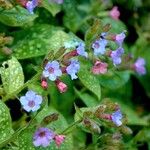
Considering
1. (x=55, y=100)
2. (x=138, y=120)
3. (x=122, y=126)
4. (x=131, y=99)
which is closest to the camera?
(x=122, y=126)

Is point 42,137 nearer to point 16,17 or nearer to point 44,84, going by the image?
point 44,84

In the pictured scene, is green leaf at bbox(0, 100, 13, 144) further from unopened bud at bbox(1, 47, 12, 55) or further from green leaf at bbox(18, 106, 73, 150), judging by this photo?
unopened bud at bbox(1, 47, 12, 55)

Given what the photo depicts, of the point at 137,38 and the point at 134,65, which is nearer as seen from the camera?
the point at 134,65

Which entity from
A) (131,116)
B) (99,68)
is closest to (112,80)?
(131,116)

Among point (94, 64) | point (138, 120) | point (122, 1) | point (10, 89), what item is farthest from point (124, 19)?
point (10, 89)

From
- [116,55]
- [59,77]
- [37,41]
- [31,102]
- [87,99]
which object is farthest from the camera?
[87,99]

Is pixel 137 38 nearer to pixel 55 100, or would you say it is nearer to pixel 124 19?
pixel 124 19

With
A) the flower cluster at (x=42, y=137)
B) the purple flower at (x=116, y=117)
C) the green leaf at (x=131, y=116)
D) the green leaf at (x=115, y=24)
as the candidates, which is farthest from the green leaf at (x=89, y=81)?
the green leaf at (x=115, y=24)
